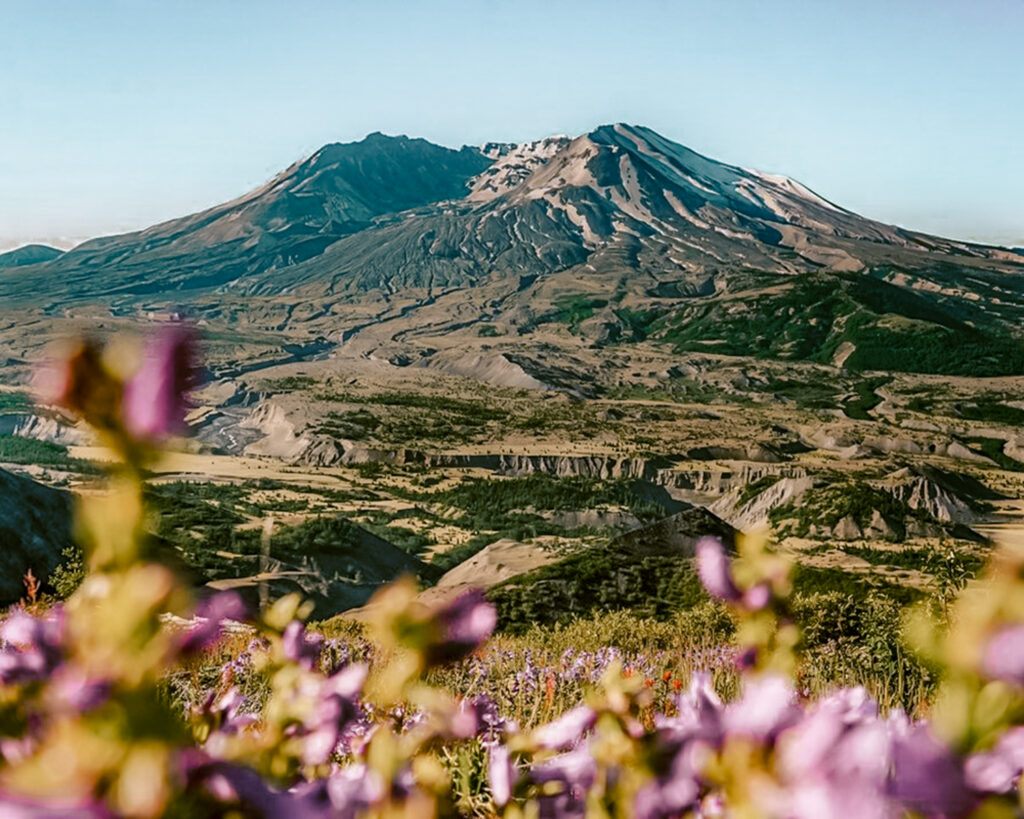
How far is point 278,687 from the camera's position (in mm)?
1258

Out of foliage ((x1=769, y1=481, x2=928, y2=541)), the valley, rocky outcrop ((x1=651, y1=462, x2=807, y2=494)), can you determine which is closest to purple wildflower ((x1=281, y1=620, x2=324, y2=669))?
the valley

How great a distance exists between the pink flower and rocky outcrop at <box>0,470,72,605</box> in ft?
60.8

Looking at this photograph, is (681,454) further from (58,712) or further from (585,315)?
(585,315)

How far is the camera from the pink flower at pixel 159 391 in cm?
74

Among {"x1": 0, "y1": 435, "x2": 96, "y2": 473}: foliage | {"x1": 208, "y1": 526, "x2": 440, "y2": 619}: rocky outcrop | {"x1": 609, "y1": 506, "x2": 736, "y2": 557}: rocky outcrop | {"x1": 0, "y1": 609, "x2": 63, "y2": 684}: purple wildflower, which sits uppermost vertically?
{"x1": 0, "y1": 609, "x2": 63, "y2": 684}: purple wildflower

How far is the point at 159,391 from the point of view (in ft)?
2.46

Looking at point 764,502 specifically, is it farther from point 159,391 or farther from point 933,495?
point 159,391

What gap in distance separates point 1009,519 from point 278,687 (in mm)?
50504

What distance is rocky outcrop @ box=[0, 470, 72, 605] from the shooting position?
59.2 ft

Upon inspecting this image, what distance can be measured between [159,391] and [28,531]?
845 inches

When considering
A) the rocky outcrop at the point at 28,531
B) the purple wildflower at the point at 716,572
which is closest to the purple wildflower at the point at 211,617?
the purple wildflower at the point at 716,572

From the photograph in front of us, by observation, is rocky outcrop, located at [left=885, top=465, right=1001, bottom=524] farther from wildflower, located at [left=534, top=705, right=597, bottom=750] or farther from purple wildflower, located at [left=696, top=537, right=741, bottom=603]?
purple wildflower, located at [left=696, top=537, right=741, bottom=603]

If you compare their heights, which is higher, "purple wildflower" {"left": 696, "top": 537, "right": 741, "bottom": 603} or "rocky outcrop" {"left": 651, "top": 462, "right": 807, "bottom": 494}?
"purple wildflower" {"left": 696, "top": 537, "right": 741, "bottom": 603}

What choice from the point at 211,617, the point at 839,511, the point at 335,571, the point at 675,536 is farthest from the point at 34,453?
the point at 211,617
